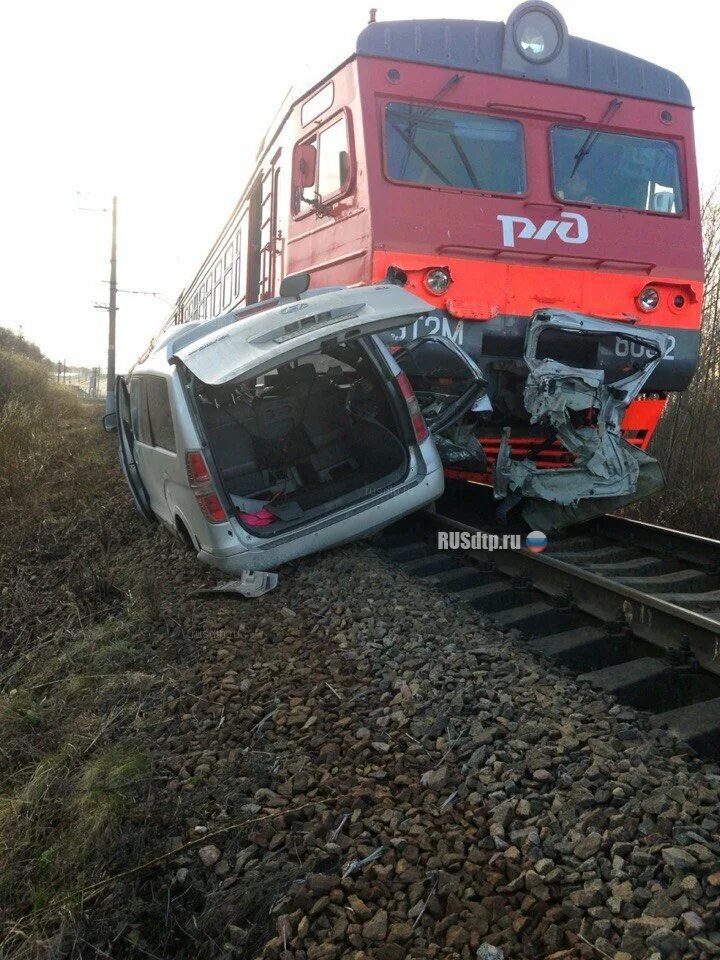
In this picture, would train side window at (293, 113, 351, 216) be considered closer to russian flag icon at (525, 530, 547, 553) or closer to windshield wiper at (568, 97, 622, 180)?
windshield wiper at (568, 97, 622, 180)

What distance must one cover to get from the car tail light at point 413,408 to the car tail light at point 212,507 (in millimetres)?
1443

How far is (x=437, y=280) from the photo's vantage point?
6543 millimetres

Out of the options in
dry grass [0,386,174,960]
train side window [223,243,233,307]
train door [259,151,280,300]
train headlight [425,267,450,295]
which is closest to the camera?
dry grass [0,386,174,960]

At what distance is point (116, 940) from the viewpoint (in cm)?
256

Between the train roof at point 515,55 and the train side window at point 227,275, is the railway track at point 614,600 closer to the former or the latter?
the train roof at point 515,55

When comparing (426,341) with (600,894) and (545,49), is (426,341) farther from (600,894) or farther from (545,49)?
(600,894)

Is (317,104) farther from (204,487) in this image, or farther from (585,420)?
(204,487)

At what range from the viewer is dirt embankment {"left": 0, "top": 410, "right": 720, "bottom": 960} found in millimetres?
2434

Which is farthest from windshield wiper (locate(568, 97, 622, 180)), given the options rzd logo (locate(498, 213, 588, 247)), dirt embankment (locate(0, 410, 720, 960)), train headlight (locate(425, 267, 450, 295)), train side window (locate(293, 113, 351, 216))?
dirt embankment (locate(0, 410, 720, 960))

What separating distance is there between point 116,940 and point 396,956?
2.86 feet

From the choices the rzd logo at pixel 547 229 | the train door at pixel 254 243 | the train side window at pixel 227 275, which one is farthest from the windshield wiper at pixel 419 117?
the train side window at pixel 227 275

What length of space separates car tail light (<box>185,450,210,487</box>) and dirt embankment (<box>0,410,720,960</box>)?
0.94 metres

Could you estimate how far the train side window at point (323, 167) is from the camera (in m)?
6.86

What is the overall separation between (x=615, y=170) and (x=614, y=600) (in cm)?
432
